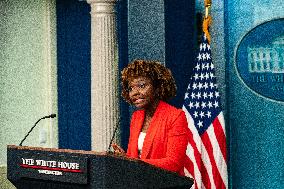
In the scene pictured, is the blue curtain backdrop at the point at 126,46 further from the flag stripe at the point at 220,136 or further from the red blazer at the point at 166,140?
the red blazer at the point at 166,140

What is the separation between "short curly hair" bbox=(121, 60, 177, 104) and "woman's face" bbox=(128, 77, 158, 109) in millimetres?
28

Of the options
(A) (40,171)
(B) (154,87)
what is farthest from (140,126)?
(A) (40,171)

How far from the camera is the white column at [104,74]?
6.20 metres

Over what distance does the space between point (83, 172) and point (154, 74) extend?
2.97ft

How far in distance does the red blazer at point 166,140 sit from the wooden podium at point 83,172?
234mm

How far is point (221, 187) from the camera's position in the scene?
19.0 feet

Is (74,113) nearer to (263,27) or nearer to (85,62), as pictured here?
(85,62)

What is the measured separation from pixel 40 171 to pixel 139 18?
10.5 ft

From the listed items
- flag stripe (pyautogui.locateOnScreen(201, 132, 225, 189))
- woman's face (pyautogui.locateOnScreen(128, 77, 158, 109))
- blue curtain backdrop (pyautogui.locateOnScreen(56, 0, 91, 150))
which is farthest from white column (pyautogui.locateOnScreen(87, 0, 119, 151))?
woman's face (pyautogui.locateOnScreen(128, 77, 158, 109))

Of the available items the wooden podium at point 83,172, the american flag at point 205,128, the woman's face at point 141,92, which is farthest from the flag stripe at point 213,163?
the wooden podium at point 83,172

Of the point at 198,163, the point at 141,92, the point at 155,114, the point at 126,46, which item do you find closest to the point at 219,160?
the point at 198,163

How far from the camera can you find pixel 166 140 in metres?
4.05

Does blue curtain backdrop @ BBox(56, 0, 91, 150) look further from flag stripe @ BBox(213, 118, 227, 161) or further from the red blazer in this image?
the red blazer

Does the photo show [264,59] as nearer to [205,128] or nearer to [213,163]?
[205,128]
